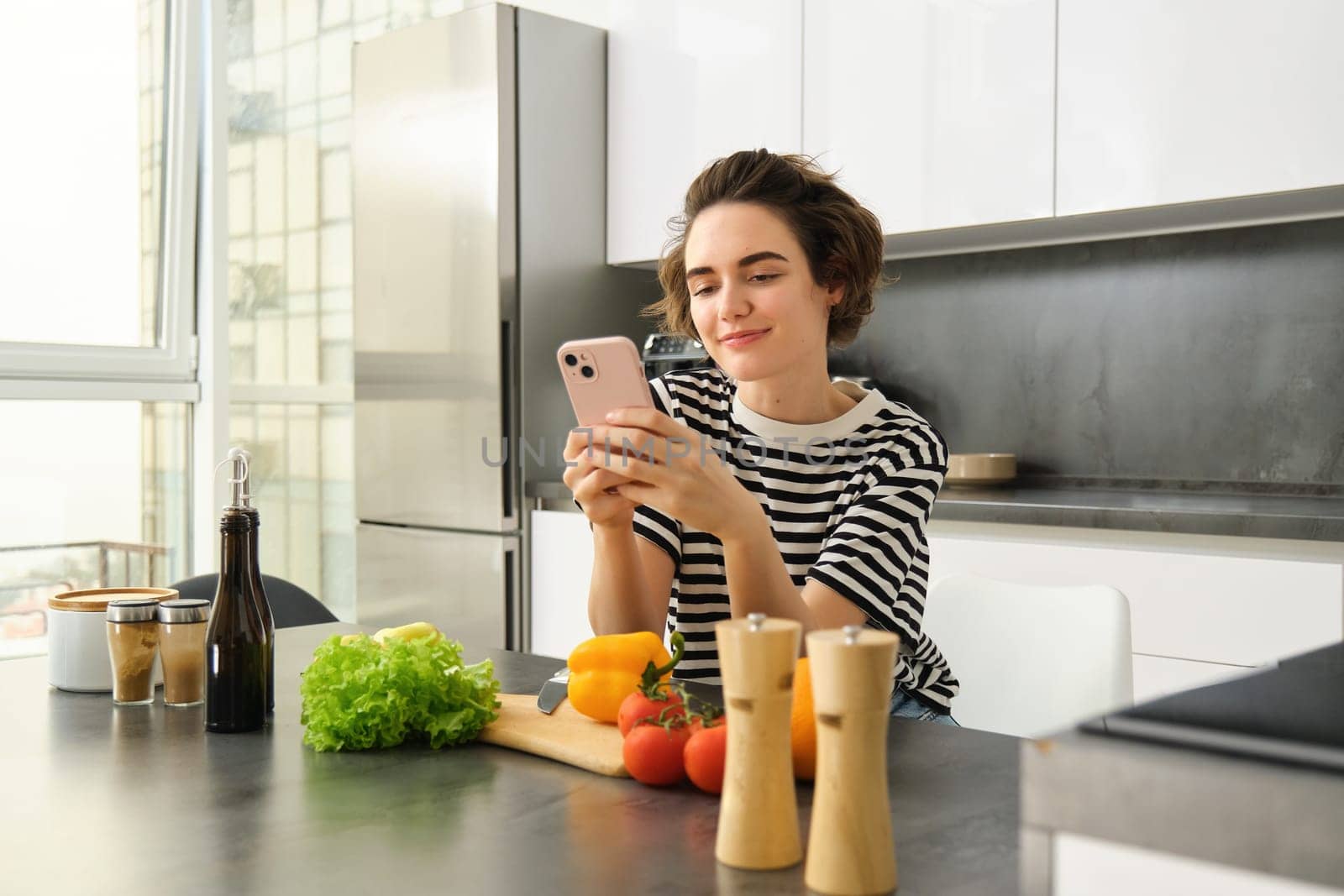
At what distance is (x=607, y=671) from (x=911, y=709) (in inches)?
19.9

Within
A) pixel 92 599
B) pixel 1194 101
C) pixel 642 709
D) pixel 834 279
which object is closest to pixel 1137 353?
pixel 1194 101

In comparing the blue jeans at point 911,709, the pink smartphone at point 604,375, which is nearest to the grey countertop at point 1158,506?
the blue jeans at point 911,709

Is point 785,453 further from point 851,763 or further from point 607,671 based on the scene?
point 851,763

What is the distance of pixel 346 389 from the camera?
390 cm

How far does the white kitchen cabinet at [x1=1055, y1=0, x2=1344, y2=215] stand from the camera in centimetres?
228

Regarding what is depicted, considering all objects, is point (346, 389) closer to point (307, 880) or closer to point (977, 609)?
point (977, 609)

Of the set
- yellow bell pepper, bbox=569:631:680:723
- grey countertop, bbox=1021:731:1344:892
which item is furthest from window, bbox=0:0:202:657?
grey countertop, bbox=1021:731:1344:892

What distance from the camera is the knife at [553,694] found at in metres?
1.15

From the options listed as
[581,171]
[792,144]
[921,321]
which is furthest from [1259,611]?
[581,171]

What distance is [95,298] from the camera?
3461 millimetres

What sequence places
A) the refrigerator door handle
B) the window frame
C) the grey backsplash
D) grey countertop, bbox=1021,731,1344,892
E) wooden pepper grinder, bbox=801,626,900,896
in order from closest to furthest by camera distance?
1. grey countertop, bbox=1021,731,1344,892
2. wooden pepper grinder, bbox=801,626,900,896
3. the grey backsplash
4. the refrigerator door handle
5. the window frame

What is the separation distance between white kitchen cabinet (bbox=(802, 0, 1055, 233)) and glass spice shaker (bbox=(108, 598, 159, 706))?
80.8 inches

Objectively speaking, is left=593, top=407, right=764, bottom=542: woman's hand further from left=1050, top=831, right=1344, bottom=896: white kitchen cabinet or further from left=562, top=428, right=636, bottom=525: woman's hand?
left=1050, top=831, right=1344, bottom=896: white kitchen cabinet

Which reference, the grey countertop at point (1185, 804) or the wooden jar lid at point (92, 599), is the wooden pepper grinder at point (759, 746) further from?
the wooden jar lid at point (92, 599)
